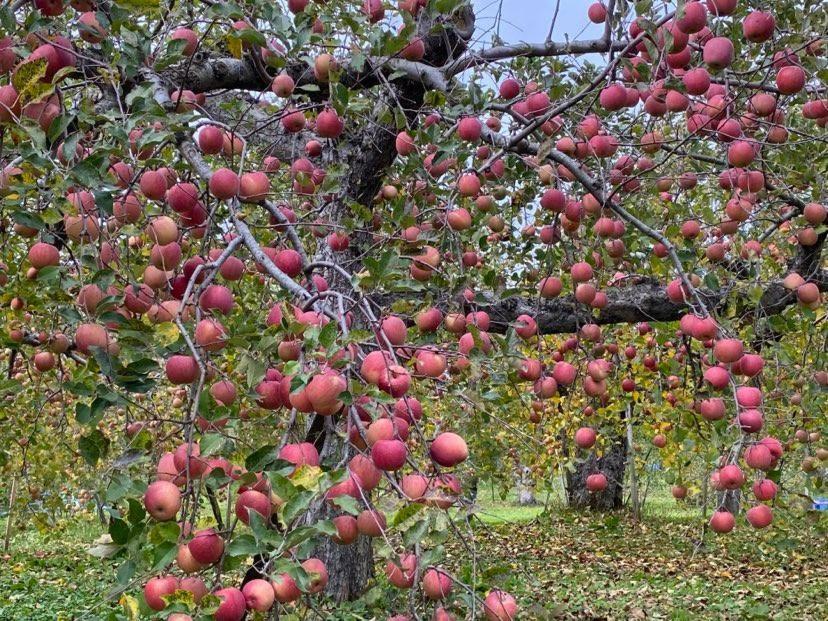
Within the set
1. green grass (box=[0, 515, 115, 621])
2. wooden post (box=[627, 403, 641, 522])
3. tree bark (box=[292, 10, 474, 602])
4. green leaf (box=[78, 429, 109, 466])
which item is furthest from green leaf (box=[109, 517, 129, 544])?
wooden post (box=[627, 403, 641, 522])

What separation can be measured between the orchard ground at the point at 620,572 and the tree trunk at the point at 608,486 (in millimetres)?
765

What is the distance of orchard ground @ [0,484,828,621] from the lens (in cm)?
565

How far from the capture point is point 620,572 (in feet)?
24.7

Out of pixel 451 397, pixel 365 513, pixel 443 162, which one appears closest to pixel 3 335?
pixel 443 162

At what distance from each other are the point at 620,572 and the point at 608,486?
13.5 ft

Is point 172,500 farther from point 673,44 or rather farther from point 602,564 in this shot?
point 602,564

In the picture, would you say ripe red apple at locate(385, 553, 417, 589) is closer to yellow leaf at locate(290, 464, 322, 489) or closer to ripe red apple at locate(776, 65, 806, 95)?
yellow leaf at locate(290, 464, 322, 489)

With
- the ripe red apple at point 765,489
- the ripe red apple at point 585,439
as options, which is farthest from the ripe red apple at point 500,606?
the ripe red apple at point 585,439

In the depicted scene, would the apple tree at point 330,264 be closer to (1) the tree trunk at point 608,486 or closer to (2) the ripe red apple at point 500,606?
(2) the ripe red apple at point 500,606

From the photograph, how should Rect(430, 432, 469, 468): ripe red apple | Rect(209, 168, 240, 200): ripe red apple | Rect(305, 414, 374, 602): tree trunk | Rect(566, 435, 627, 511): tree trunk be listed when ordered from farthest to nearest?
Rect(566, 435, 627, 511): tree trunk
Rect(305, 414, 374, 602): tree trunk
Rect(209, 168, 240, 200): ripe red apple
Rect(430, 432, 469, 468): ripe red apple

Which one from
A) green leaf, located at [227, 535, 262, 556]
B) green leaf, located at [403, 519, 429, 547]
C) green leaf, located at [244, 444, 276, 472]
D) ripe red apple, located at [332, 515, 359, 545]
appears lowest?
ripe red apple, located at [332, 515, 359, 545]

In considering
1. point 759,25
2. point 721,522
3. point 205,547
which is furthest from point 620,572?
point 205,547

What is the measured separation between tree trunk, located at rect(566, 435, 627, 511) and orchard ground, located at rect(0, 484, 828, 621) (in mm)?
765

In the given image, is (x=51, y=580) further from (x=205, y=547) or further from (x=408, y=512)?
(x=408, y=512)
